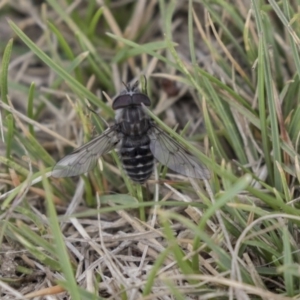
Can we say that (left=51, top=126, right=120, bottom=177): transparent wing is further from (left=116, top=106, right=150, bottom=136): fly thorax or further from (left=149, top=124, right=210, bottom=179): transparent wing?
(left=149, top=124, right=210, bottom=179): transparent wing

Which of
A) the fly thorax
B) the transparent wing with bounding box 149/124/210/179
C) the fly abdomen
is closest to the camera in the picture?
the transparent wing with bounding box 149/124/210/179

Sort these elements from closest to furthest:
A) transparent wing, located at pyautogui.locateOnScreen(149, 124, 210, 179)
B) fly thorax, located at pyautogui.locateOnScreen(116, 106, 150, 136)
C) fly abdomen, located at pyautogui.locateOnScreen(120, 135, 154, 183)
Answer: transparent wing, located at pyautogui.locateOnScreen(149, 124, 210, 179)
fly abdomen, located at pyautogui.locateOnScreen(120, 135, 154, 183)
fly thorax, located at pyautogui.locateOnScreen(116, 106, 150, 136)

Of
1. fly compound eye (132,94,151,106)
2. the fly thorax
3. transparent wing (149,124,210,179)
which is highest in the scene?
fly compound eye (132,94,151,106)

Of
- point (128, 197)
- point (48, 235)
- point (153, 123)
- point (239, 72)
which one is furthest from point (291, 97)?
point (48, 235)

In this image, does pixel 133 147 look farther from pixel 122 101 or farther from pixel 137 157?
pixel 122 101

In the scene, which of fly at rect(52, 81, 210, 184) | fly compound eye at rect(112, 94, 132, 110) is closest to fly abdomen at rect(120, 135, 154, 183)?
fly at rect(52, 81, 210, 184)

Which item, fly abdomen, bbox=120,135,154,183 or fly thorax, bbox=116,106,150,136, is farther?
fly thorax, bbox=116,106,150,136

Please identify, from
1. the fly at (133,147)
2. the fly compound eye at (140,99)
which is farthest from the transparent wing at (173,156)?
the fly compound eye at (140,99)

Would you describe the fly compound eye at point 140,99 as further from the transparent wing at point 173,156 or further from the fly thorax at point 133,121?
the transparent wing at point 173,156
